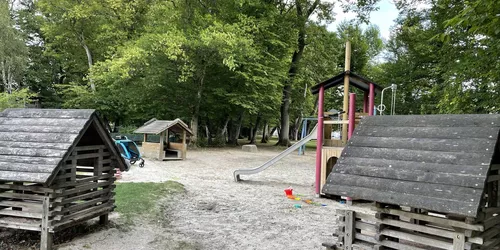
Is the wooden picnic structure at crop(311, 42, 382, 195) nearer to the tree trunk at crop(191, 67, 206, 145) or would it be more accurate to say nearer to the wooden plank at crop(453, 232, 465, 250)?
the wooden plank at crop(453, 232, 465, 250)

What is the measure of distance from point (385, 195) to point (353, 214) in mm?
960

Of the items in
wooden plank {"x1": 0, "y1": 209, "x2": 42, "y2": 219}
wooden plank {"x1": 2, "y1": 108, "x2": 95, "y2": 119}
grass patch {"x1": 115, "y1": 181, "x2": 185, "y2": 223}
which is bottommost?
grass patch {"x1": 115, "y1": 181, "x2": 185, "y2": 223}

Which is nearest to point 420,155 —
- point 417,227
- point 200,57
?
point 417,227

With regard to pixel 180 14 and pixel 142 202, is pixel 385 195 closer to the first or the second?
pixel 142 202

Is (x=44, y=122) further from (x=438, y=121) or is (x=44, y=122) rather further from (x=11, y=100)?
(x=11, y=100)

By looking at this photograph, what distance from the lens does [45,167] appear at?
518 cm

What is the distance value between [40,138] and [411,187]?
5574 millimetres

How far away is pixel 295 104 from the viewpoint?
117ft

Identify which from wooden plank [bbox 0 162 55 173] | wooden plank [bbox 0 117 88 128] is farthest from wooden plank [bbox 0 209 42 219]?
wooden plank [bbox 0 117 88 128]

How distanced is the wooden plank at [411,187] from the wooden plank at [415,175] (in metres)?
0.04

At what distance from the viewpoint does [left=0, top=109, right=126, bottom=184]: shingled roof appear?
5191 millimetres

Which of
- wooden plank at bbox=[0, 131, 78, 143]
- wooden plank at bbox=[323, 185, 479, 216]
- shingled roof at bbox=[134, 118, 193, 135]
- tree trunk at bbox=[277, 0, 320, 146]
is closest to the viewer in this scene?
wooden plank at bbox=[323, 185, 479, 216]

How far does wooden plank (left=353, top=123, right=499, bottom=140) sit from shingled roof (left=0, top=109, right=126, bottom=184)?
4.45 metres

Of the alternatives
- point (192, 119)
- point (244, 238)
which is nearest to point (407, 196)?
point (244, 238)
